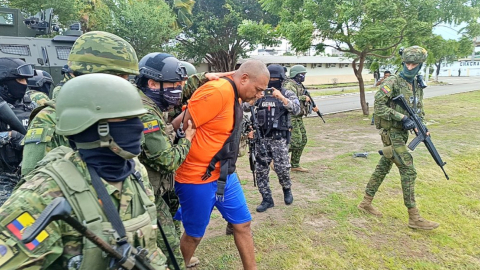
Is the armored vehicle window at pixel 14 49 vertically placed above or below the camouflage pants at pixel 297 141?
above

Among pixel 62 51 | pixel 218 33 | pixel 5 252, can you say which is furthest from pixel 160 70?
pixel 218 33

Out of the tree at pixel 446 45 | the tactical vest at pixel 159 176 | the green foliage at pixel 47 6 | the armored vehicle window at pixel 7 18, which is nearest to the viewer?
the tactical vest at pixel 159 176

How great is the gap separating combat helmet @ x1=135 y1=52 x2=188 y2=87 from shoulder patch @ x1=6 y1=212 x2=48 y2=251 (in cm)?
146

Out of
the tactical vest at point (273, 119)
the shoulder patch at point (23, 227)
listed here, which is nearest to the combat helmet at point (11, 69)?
the shoulder patch at point (23, 227)

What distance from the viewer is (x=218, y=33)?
23.0 metres

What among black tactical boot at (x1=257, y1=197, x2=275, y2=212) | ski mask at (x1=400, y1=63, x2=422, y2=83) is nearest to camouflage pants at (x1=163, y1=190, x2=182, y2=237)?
black tactical boot at (x1=257, y1=197, x2=275, y2=212)

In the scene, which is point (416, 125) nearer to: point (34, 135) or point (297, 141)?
point (297, 141)

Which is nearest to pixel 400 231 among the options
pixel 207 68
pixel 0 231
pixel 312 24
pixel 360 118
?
pixel 0 231

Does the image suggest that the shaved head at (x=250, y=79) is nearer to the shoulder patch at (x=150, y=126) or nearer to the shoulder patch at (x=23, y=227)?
the shoulder patch at (x=150, y=126)

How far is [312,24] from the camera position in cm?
1031

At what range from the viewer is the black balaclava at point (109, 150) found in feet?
4.32

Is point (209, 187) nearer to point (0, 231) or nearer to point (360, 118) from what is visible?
point (0, 231)

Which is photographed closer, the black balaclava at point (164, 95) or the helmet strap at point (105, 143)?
the helmet strap at point (105, 143)

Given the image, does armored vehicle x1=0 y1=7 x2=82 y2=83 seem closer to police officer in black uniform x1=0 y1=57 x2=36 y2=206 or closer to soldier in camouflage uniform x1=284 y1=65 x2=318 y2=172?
police officer in black uniform x1=0 y1=57 x2=36 y2=206
